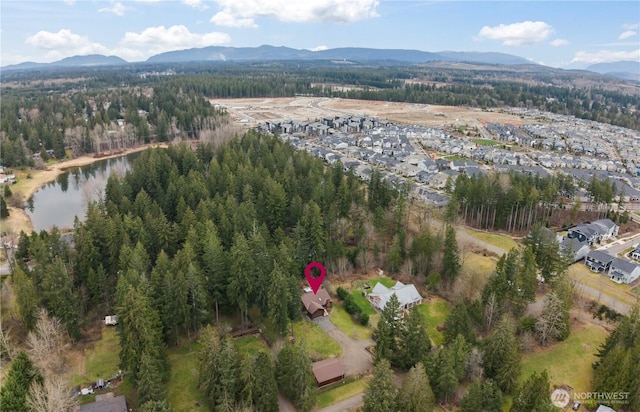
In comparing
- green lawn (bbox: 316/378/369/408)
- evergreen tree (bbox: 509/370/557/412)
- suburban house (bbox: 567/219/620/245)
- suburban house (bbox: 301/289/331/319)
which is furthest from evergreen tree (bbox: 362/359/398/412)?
suburban house (bbox: 567/219/620/245)

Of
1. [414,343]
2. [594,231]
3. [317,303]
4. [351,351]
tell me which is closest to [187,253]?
[317,303]

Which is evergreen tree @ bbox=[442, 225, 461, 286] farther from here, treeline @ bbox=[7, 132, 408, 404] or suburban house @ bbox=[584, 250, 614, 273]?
suburban house @ bbox=[584, 250, 614, 273]

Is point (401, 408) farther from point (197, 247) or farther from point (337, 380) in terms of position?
point (197, 247)

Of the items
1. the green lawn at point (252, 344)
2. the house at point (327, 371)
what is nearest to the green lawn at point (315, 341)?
the house at point (327, 371)

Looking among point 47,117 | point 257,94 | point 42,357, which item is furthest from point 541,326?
point 257,94

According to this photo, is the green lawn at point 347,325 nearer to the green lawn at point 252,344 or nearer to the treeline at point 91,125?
the green lawn at point 252,344

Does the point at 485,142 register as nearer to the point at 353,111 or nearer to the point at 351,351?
the point at 353,111
